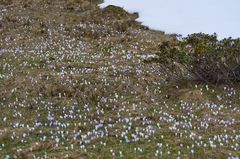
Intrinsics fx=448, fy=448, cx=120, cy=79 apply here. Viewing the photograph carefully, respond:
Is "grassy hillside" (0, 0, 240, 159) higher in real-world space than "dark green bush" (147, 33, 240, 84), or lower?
lower

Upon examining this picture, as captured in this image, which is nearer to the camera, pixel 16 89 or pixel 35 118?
pixel 35 118

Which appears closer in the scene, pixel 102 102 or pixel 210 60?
pixel 102 102

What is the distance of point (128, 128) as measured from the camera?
1213 cm

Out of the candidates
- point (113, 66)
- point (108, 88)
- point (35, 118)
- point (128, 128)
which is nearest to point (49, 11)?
point (113, 66)

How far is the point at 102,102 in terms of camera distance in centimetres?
1430

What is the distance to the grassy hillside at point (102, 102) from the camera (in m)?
11.1

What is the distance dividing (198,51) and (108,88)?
10.8 feet

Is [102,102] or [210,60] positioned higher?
[210,60]

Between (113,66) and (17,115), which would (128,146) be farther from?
(113,66)

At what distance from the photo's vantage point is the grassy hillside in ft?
36.3

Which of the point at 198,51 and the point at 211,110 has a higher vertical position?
the point at 198,51

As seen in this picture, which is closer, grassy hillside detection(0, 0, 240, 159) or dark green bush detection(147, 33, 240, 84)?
grassy hillside detection(0, 0, 240, 159)

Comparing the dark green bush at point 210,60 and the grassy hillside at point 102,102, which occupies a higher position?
the dark green bush at point 210,60

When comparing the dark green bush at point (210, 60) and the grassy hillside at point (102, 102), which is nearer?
the grassy hillside at point (102, 102)
